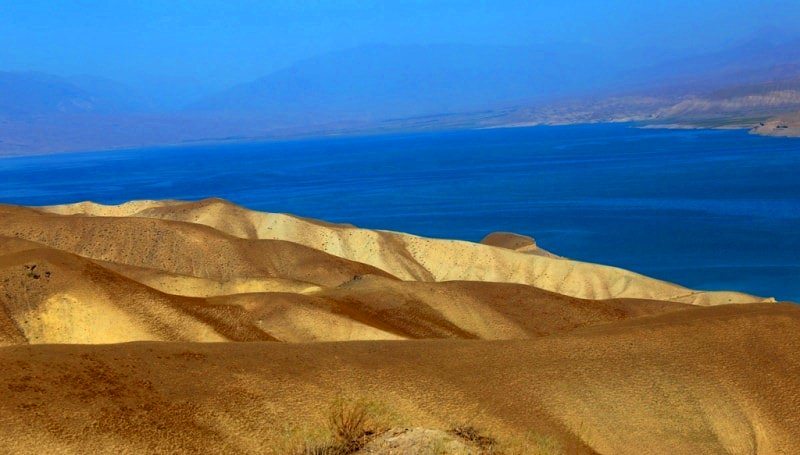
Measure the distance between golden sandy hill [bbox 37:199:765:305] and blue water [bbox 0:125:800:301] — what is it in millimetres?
10191

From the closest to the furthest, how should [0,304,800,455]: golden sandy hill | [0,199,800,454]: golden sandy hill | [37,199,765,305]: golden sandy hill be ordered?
[0,304,800,455]: golden sandy hill, [0,199,800,454]: golden sandy hill, [37,199,765,305]: golden sandy hill

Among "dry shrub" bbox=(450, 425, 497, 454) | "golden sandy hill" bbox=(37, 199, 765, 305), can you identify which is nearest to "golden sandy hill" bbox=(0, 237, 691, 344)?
"dry shrub" bbox=(450, 425, 497, 454)

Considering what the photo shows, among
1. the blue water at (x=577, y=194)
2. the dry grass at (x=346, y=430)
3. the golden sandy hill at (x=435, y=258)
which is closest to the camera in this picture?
the dry grass at (x=346, y=430)

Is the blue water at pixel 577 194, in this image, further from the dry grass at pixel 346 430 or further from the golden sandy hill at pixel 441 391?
the dry grass at pixel 346 430

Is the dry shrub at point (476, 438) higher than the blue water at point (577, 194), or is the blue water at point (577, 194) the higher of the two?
the dry shrub at point (476, 438)

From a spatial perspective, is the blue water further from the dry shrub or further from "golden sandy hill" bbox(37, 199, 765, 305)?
the dry shrub

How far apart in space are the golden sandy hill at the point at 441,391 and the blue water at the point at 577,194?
38.4 m

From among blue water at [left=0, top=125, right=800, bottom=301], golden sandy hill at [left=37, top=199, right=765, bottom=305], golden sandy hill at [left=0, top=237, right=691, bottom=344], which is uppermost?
golden sandy hill at [left=0, top=237, right=691, bottom=344]

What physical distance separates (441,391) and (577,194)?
9344 centimetres

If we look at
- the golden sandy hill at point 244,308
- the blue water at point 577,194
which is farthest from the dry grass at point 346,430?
the blue water at point 577,194

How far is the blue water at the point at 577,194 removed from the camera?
2921 inches

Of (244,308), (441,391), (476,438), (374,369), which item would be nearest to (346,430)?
(476,438)

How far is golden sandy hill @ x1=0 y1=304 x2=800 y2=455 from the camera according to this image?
1752cm

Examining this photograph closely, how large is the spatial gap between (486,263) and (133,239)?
22.3 meters
